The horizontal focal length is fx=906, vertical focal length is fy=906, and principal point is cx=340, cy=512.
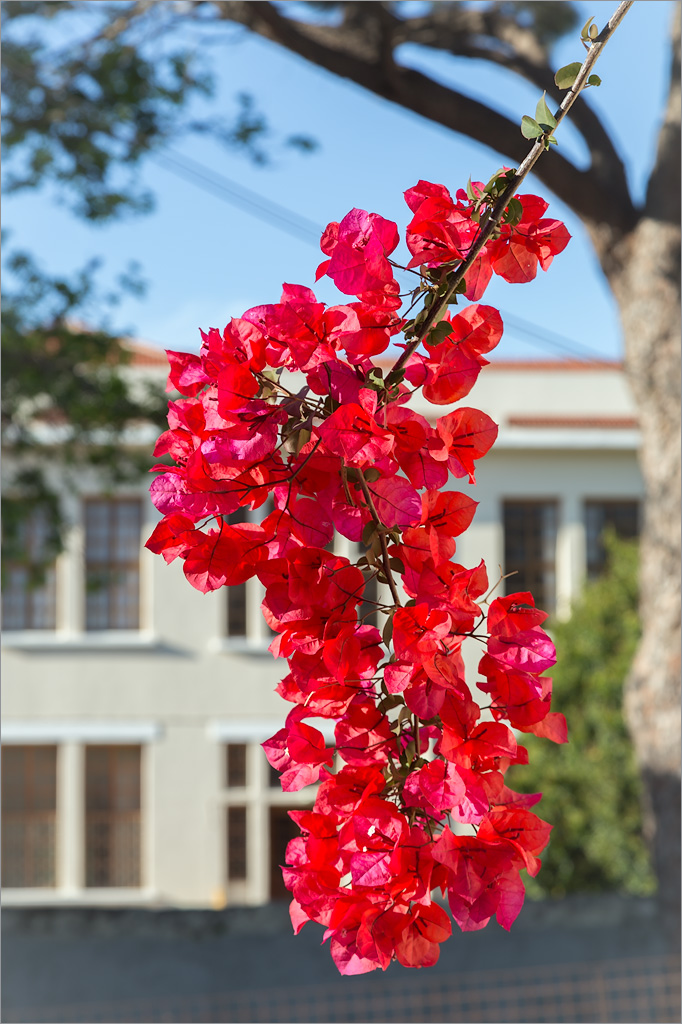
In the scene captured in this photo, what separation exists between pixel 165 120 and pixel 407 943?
433 centimetres

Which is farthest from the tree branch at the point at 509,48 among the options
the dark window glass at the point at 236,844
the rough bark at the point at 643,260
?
the dark window glass at the point at 236,844

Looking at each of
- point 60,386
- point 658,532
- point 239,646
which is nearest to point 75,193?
point 60,386

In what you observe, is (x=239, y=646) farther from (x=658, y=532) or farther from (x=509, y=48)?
(x=509, y=48)

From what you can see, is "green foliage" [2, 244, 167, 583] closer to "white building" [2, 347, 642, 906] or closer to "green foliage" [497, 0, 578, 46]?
"green foliage" [497, 0, 578, 46]

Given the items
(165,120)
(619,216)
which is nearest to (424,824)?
(619,216)

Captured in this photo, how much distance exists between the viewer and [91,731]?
8.55m

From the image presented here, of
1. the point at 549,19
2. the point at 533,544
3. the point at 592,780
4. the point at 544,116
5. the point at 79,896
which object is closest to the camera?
the point at 544,116

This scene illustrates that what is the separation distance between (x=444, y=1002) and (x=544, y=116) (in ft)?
12.9

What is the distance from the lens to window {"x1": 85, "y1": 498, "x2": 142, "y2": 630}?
8750 mm

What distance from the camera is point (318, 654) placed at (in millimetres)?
538

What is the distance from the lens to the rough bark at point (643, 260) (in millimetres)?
3465

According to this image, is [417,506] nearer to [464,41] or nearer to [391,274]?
[391,274]

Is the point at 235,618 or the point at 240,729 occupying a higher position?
the point at 235,618

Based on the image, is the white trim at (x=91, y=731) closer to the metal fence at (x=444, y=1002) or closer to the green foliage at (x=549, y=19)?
the metal fence at (x=444, y=1002)
